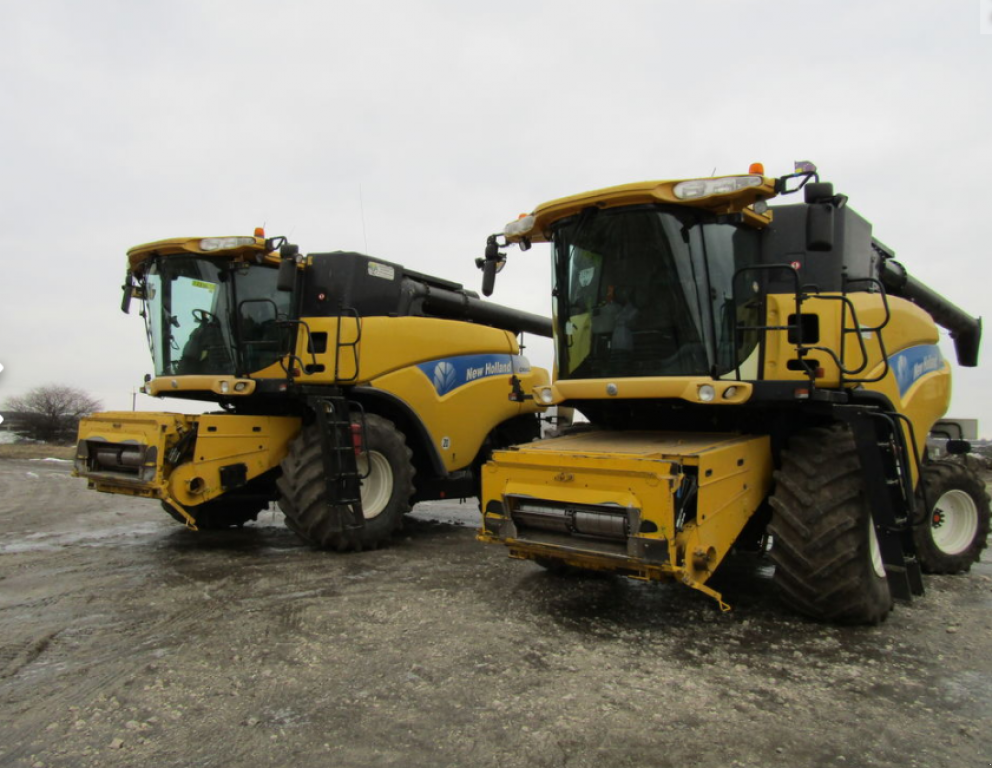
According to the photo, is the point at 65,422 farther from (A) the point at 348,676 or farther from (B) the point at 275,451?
(A) the point at 348,676

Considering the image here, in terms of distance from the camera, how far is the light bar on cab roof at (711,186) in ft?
15.1

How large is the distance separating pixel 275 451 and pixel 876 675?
17.5 feet

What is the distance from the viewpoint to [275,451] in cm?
717

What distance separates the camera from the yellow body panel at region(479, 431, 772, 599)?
13.6ft

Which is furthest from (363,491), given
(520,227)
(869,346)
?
(869,346)

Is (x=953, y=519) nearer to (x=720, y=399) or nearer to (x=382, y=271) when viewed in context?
(x=720, y=399)

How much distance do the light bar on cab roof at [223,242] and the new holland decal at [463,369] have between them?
2082mm

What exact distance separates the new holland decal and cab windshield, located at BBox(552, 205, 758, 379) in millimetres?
2862

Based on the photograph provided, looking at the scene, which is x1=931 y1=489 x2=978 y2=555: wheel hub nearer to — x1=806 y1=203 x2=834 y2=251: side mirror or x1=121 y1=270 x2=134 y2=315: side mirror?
x1=806 y1=203 x2=834 y2=251: side mirror

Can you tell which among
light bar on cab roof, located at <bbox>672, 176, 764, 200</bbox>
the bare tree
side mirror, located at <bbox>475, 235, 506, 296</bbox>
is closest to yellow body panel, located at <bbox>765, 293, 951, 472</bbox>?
light bar on cab roof, located at <bbox>672, 176, 764, 200</bbox>

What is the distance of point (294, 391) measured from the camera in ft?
23.0

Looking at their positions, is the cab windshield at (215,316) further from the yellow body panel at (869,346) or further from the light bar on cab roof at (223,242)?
the yellow body panel at (869,346)

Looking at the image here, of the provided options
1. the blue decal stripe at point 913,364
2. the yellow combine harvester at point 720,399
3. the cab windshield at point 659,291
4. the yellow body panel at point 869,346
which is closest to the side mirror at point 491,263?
the yellow combine harvester at point 720,399

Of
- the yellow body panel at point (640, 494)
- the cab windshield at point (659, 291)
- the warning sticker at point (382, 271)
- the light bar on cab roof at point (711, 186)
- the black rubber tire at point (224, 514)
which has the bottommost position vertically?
the black rubber tire at point (224, 514)
